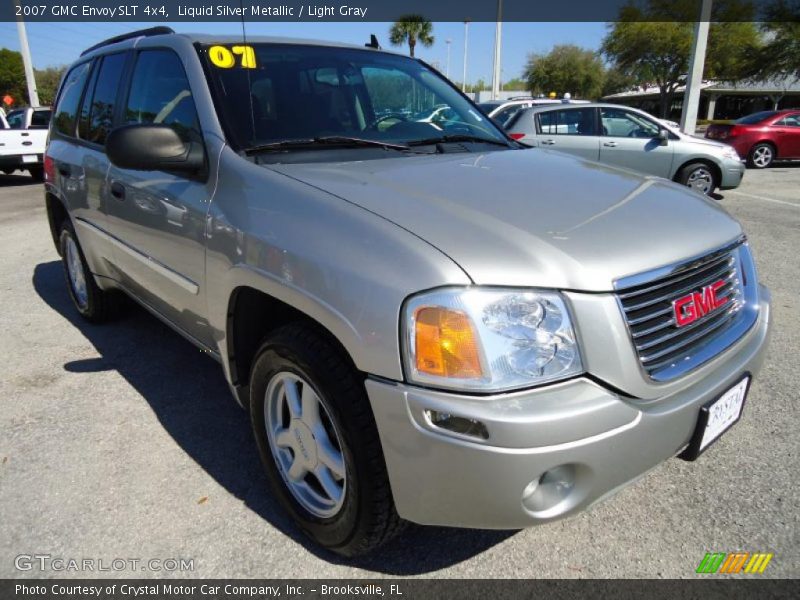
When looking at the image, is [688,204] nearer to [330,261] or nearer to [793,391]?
[330,261]

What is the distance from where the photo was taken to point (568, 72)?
4962cm

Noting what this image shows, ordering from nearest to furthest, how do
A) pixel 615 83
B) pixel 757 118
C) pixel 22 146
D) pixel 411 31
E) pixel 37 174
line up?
pixel 22 146
pixel 37 174
pixel 757 118
pixel 411 31
pixel 615 83

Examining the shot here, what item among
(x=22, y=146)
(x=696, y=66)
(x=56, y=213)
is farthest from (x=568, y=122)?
(x=22, y=146)

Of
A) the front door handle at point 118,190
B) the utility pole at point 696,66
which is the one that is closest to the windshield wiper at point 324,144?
the front door handle at point 118,190

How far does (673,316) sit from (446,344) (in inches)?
28.7

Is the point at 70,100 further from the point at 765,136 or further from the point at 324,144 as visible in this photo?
the point at 765,136

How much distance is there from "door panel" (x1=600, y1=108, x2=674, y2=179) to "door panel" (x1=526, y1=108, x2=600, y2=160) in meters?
0.16

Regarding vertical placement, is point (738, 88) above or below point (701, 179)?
above

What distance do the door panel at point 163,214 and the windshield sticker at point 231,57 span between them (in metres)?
0.16

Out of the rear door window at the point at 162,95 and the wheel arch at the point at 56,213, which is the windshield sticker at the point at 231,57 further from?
the wheel arch at the point at 56,213

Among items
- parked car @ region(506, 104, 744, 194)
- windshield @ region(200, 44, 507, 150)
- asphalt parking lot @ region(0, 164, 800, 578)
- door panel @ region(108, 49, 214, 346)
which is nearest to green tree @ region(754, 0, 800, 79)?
parked car @ region(506, 104, 744, 194)

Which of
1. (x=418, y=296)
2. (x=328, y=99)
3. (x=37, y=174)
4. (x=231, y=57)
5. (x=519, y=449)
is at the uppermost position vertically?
(x=231, y=57)

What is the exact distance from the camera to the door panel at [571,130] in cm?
876

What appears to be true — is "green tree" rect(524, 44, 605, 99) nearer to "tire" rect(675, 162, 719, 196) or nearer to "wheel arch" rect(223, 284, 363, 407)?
"tire" rect(675, 162, 719, 196)
